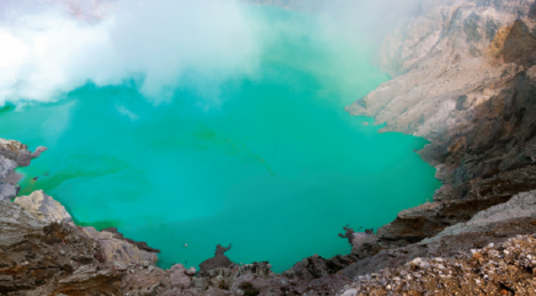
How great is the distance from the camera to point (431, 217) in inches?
526

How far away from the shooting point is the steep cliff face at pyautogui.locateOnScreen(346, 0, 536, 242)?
525 inches

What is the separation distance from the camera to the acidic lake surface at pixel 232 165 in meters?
16.6

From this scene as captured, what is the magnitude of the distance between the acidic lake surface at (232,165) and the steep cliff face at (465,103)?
178cm

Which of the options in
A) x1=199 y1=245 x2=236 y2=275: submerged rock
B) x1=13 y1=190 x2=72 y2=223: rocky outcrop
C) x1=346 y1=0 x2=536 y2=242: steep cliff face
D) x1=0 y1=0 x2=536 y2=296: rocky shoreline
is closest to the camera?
x1=0 y1=0 x2=536 y2=296: rocky shoreline

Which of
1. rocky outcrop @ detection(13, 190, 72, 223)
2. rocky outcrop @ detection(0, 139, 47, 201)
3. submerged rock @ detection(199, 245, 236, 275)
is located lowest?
submerged rock @ detection(199, 245, 236, 275)

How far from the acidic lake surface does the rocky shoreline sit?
1393mm

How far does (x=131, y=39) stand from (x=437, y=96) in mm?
33172

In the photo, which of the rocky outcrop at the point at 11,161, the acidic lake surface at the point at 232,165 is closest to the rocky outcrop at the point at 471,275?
the acidic lake surface at the point at 232,165

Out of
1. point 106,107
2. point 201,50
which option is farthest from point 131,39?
point 106,107

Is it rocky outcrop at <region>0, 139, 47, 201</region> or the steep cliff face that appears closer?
the steep cliff face

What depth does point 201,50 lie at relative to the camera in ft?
123

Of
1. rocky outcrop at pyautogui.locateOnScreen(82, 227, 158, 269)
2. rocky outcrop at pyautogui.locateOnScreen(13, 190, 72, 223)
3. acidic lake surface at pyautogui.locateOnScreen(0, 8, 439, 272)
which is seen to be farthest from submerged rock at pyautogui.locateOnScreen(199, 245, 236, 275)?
rocky outcrop at pyautogui.locateOnScreen(13, 190, 72, 223)

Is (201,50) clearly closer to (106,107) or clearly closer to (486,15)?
(106,107)

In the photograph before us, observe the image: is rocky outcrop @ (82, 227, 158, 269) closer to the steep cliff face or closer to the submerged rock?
the submerged rock
